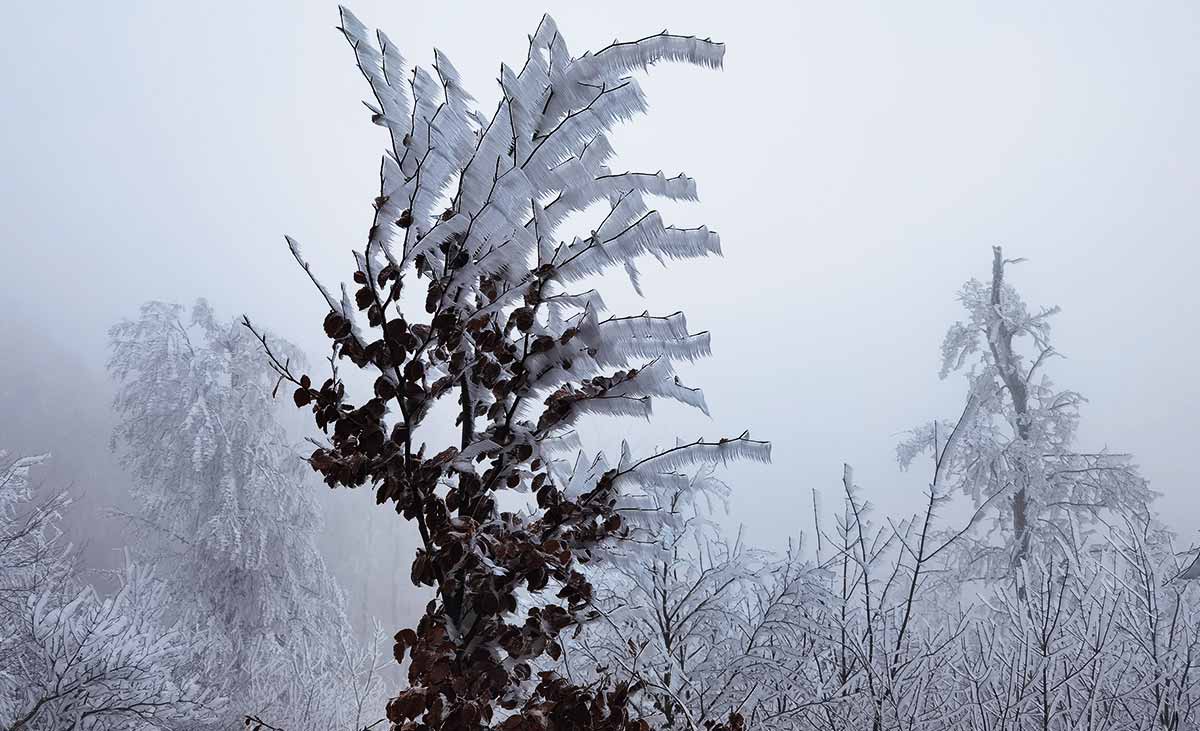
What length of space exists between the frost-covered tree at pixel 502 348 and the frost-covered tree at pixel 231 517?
9.36m

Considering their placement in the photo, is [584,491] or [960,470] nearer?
[584,491]

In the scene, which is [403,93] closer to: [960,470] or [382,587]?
[960,470]

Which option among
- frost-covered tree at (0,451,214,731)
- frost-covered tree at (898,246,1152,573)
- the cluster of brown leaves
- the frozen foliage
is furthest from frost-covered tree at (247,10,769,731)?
frost-covered tree at (898,246,1152,573)

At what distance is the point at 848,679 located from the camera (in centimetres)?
369

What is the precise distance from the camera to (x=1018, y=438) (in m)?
9.51

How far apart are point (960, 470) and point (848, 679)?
7460mm

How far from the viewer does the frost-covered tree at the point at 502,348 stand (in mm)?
1738

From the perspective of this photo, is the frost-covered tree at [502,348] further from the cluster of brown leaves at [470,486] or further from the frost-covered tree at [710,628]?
the frost-covered tree at [710,628]

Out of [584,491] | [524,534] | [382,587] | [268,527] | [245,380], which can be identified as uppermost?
[382,587]

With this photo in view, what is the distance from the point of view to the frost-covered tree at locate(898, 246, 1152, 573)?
358 inches

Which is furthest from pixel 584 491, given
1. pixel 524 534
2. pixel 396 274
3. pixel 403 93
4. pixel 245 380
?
pixel 245 380

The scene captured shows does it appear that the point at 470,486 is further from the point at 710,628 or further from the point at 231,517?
the point at 231,517

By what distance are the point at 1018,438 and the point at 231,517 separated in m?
11.7

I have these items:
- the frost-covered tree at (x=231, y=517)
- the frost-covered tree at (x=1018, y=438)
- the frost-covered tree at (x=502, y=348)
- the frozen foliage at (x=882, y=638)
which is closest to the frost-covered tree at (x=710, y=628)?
the frozen foliage at (x=882, y=638)
